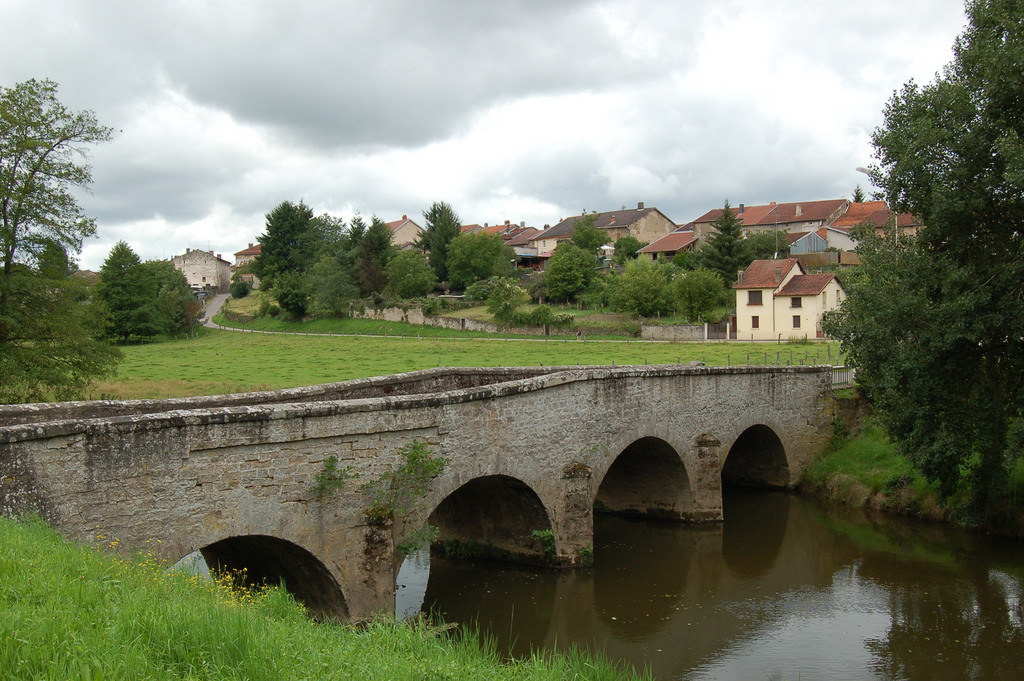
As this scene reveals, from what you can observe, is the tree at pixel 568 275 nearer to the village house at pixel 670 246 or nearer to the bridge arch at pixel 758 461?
the village house at pixel 670 246

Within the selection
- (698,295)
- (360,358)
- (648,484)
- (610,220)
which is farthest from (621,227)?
(648,484)

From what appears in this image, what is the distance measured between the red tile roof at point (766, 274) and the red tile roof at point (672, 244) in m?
24.8

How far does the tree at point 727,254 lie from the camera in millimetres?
60688

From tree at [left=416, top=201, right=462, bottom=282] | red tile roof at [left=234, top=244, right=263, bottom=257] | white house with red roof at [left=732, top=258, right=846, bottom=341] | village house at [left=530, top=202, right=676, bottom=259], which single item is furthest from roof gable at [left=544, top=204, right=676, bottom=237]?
red tile roof at [left=234, top=244, right=263, bottom=257]

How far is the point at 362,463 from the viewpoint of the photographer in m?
12.6

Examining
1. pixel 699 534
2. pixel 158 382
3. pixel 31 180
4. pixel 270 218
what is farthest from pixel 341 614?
pixel 270 218

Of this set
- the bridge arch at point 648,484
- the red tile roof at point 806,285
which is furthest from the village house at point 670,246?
the bridge arch at point 648,484

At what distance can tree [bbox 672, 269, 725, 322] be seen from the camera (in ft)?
168

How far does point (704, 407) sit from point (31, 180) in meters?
18.3

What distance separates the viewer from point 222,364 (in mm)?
40500

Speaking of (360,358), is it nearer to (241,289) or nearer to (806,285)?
(806,285)

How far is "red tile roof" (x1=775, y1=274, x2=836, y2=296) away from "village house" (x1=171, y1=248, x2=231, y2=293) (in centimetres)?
8628

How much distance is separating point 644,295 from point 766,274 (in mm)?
8016

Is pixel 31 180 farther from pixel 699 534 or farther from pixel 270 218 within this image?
pixel 270 218
